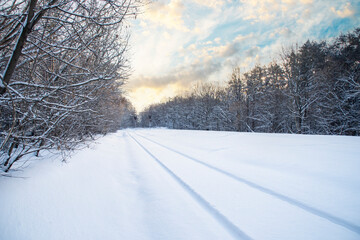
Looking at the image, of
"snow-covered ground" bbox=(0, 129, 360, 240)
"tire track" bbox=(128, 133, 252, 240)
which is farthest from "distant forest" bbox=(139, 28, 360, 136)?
"tire track" bbox=(128, 133, 252, 240)

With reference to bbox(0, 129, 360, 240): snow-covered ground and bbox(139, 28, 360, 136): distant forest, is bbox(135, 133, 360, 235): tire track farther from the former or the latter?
bbox(139, 28, 360, 136): distant forest

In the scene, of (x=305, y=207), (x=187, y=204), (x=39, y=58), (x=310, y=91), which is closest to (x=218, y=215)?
(x=187, y=204)

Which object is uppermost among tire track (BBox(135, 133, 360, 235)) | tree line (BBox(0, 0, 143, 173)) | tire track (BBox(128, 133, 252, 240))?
tree line (BBox(0, 0, 143, 173))

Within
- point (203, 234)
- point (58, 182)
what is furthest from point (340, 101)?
point (58, 182)

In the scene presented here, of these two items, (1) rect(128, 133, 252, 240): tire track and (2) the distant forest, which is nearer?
(1) rect(128, 133, 252, 240): tire track

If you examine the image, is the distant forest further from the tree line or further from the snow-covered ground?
the tree line

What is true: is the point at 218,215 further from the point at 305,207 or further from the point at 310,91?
the point at 310,91

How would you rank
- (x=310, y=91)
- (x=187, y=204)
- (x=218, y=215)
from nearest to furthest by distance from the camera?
(x=218, y=215) < (x=187, y=204) < (x=310, y=91)

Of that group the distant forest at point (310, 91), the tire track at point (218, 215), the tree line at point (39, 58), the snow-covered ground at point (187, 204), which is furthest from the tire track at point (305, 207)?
the distant forest at point (310, 91)

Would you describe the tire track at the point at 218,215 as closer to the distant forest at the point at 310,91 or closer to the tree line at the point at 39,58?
the tree line at the point at 39,58

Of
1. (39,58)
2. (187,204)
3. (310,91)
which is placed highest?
(310,91)

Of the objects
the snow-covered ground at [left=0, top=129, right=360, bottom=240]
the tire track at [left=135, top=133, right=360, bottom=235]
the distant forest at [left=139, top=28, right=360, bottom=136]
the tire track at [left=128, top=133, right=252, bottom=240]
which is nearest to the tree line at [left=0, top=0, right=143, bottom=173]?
the snow-covered ground at [left=0, top=129, right=360, bottom=240]

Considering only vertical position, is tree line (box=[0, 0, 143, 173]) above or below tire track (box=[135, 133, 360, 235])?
above

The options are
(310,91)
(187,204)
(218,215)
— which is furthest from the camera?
(310,91)
